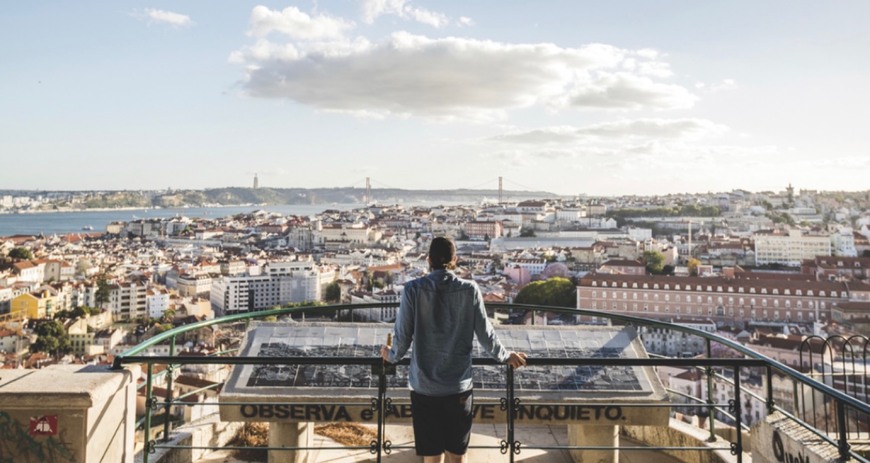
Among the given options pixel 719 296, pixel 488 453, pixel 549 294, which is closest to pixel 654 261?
pixel 719 296

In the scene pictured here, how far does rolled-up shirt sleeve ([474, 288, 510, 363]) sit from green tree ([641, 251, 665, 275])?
43.3 metres

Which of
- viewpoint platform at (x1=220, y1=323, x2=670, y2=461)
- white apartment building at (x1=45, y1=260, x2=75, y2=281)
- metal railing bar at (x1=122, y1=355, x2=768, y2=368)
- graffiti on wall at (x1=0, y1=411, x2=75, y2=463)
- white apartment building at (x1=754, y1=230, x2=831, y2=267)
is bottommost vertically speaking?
white apartment building at (x1=45, y1=260, x2=75, y2=281)

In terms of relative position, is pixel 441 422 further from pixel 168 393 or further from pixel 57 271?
pixel 57 271

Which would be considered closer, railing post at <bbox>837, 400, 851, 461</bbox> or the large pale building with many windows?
railing post at <bbox>837, 400, 851, 461</bbox>

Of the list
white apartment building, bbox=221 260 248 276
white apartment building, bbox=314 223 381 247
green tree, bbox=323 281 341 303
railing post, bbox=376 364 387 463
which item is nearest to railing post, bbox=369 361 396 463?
railing post, bbox=376 364 387 463

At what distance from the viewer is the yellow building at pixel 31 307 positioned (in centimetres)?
3222

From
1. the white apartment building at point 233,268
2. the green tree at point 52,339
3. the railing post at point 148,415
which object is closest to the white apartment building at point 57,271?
the white apartment building at point 233,268

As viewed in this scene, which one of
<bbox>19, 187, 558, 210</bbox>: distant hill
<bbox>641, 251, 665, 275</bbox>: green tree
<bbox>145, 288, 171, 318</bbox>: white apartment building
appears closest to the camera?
<bbox>145, 288, 171, 318</bbox>: white apartment building

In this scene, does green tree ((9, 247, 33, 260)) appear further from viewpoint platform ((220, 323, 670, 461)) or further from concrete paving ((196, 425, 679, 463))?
viewpoint platform ((220, 323, 670, 461))

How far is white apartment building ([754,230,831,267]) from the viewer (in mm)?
46969

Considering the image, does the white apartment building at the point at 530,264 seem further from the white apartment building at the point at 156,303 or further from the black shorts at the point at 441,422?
the black shorts at the point at 441,422

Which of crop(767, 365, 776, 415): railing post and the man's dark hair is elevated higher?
the man's dark hair

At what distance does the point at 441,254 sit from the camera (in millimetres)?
1399

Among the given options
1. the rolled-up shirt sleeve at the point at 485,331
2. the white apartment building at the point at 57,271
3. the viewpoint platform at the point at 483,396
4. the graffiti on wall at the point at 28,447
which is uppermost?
the rolled-up shirt sleeve at the point at 485,331
